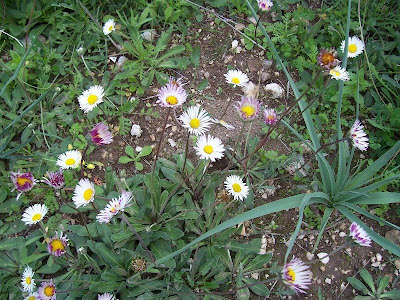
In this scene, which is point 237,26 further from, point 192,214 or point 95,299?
point 95,299

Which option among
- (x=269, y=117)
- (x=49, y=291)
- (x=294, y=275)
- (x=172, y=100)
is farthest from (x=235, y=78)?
(x=49, y=291)

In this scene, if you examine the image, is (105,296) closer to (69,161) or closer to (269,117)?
(69,161)

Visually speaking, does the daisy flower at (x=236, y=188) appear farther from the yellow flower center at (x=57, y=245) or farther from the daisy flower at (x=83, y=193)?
the yellow flower center at (x=57, y=245)

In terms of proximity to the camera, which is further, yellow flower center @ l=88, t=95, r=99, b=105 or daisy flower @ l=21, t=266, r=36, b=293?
yellow flower center @ l=88, t=95, r=99, b=105

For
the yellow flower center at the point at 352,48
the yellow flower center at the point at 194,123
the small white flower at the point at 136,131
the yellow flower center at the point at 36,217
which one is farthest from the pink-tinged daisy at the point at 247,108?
the yellow flower center at the point at 36,217

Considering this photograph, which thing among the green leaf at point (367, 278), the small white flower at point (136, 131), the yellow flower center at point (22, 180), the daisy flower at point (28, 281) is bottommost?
the daisy flower at point (28, 281)

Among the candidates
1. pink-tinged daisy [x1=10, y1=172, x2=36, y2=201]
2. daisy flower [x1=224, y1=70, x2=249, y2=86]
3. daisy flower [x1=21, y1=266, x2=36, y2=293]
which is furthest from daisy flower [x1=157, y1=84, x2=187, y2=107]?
daisy flower [x1=21, y1=266, x2=36, y2=293]

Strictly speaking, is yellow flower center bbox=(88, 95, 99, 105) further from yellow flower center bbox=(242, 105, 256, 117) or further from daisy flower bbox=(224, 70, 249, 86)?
yellow flower center bbox=(242, 105, 256, 117)

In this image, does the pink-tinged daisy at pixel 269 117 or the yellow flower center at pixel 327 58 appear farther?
the pink-tinged daisy at pixel 269 117
